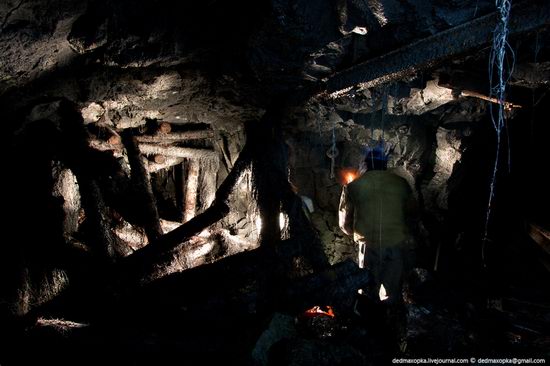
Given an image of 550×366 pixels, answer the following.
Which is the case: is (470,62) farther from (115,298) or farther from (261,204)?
→ (115,298)

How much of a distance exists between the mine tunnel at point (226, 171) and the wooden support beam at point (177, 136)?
5 centimetres

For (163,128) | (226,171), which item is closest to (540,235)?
(226,171)

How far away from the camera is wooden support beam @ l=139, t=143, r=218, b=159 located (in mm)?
5387

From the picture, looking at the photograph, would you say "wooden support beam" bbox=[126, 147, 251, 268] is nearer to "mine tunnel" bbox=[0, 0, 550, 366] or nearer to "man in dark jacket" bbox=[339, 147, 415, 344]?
"mine tunnel" bbox=[0, 0, 550, 366]

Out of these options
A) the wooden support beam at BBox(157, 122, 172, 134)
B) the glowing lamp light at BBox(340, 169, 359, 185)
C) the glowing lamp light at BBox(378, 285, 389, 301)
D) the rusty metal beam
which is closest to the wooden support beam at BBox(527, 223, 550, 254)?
the glowing lamp light at BBox(378, 285, 389, 301)

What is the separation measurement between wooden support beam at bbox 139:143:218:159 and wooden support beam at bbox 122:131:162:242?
9.7 inches

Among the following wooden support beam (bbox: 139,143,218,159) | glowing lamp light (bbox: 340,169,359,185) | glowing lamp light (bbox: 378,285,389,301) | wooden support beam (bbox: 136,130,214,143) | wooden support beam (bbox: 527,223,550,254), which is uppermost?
wooden support beam (bbox: 136,130,214,143)

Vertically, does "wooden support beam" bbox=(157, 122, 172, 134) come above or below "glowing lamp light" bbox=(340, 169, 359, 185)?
above

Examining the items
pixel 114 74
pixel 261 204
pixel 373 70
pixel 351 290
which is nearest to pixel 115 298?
pixel 261 204

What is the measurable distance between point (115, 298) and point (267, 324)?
146 centimetres

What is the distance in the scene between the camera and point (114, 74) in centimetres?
348

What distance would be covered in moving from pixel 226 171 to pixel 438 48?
4.38m

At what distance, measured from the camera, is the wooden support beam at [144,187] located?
4.77 metres

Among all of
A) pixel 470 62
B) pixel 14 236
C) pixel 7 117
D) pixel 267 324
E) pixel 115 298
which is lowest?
pixel 267 324
